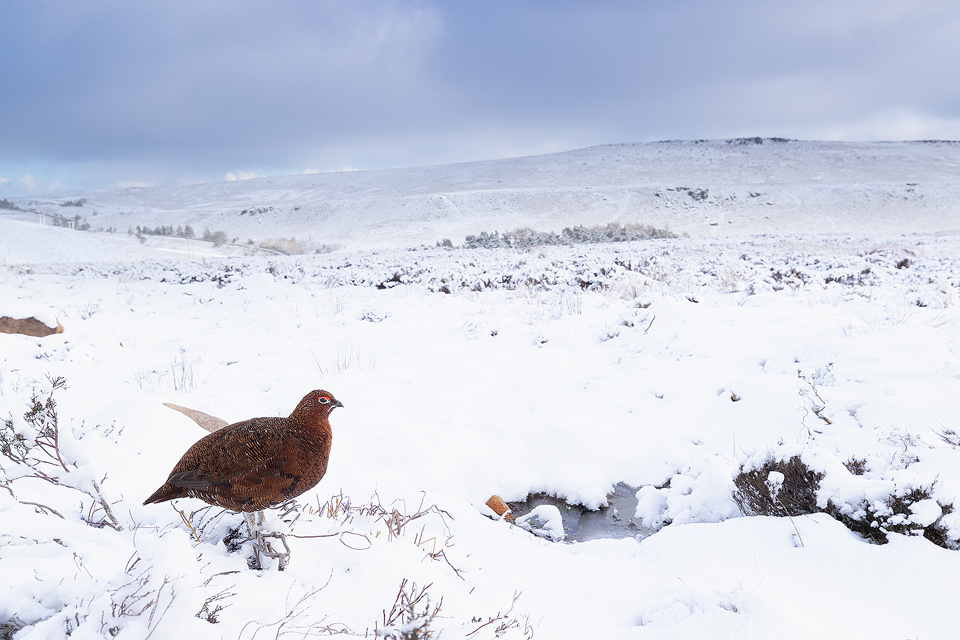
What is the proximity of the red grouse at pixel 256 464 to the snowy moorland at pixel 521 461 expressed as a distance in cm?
19

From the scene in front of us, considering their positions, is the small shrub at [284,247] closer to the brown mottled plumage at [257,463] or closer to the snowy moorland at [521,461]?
the snowy moorland at [521,461]

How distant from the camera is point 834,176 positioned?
63000 mm

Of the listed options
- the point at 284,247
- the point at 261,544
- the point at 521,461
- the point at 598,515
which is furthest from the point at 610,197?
the point at 261,544

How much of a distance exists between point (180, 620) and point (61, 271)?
23215 millimetres

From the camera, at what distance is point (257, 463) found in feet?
6.07

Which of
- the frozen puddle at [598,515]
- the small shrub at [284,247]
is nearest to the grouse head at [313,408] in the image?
the frozen puddle at [598,515]

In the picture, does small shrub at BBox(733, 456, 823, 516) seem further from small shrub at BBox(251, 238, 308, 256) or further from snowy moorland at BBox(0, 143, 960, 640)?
small shrub at BBox(251, 238, 308, 256)

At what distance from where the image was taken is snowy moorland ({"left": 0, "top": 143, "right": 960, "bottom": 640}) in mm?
1854

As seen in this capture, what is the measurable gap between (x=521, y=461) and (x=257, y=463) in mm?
3061

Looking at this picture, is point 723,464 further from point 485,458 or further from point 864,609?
point 485,458

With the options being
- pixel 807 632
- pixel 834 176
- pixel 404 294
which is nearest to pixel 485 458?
pixel 807 632

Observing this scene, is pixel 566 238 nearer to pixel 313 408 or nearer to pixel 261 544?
pixel 313 408

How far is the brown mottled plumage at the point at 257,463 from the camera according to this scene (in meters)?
1.85

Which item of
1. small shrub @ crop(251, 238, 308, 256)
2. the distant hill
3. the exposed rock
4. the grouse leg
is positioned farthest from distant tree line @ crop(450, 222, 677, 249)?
the grouse leg
